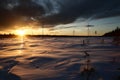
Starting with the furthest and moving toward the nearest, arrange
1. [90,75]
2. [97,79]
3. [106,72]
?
[106,72], [90,75], [97,79]

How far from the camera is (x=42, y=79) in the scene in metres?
6.15

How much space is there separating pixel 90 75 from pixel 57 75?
1174 millimetres

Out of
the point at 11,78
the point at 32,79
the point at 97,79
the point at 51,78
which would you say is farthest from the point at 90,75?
the point at 11,78

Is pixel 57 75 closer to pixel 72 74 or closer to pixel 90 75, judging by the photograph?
pixel 72 74

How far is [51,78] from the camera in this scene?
6.28 m

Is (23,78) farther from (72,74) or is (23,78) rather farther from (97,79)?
(97,79)

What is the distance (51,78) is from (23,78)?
3.22ft

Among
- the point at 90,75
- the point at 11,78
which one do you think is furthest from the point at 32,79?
the point at 90,75

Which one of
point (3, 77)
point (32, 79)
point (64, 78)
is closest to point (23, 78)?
point (32, 79)

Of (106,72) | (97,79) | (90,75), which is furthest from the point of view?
(106,72)

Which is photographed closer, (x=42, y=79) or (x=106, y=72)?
(x=42, y=79)

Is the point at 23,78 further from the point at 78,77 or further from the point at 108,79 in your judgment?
the point at 108,79

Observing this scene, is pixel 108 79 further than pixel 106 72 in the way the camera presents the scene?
No

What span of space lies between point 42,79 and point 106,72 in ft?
8.05
